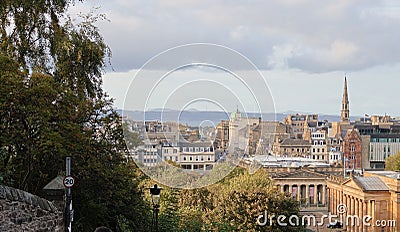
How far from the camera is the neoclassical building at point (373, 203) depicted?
43594 mm

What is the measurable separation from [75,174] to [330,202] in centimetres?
5145

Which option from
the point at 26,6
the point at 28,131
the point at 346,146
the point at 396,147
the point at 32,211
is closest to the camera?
the point at 32,211

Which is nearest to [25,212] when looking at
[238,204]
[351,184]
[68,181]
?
[68,181]

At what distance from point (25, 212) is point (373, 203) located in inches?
1581

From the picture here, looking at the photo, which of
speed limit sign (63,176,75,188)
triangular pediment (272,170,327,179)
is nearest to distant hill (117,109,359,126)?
speed limit sign (63,176,75,188)

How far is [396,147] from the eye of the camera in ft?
383

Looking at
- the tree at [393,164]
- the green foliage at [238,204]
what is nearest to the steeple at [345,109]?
the tree at [393,164]

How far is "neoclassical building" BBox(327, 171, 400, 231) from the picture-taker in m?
43.6

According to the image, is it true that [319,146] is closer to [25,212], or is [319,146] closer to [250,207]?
[250,207]

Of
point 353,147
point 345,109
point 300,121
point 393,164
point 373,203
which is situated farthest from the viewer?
point 300,121

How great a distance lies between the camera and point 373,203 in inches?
1813

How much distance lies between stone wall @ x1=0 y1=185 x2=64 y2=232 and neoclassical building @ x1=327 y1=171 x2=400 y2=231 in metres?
35.4

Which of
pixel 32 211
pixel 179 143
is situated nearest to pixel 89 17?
pixel 179 143

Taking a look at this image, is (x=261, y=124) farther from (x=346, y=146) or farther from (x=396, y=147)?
(x=396, y=147)
